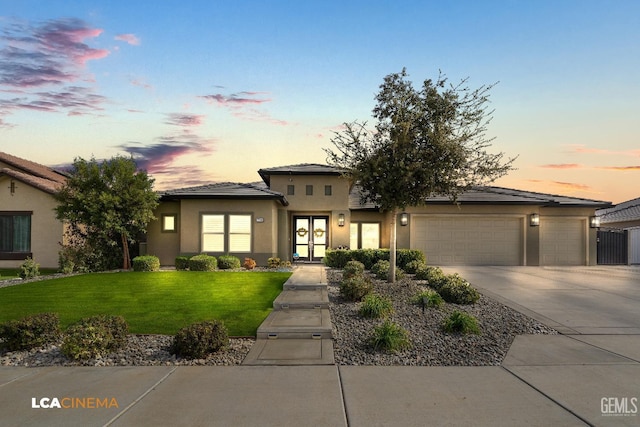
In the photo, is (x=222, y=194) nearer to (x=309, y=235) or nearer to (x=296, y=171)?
(x=296, y=171)

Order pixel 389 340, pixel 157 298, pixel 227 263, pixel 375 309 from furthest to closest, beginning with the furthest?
pixel 227 263, pixel 157 298, pixel 375 309, pixel 389 340

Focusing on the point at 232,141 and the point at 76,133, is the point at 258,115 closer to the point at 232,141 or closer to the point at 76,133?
the point at 232,141

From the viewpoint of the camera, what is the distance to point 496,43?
49.4 ft

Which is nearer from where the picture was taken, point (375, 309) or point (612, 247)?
point (375, 309)

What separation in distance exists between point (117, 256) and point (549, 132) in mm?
19654

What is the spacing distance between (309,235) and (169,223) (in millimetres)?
6895

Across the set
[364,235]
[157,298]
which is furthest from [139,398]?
[364,235]

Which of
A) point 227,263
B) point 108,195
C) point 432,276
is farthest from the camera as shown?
point 227,263

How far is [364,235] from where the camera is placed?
21.2 meters

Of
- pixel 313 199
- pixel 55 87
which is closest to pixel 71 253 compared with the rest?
pixel 55 87

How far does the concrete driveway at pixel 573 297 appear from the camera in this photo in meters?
8.01

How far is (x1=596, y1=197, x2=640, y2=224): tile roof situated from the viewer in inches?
1049

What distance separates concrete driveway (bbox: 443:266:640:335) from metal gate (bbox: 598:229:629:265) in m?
5.22

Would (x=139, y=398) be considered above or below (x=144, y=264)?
below
